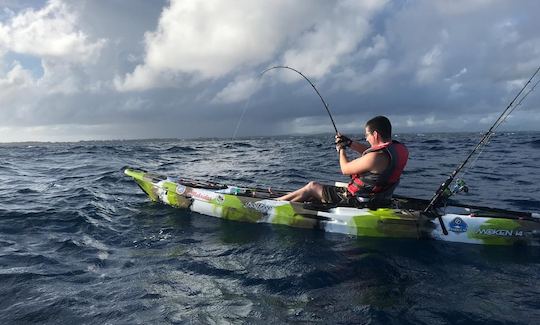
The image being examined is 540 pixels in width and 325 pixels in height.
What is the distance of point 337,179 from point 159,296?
12.4 meters

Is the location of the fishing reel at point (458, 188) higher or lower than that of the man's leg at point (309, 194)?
higher

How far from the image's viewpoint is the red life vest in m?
7.95

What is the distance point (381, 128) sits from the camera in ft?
26.1

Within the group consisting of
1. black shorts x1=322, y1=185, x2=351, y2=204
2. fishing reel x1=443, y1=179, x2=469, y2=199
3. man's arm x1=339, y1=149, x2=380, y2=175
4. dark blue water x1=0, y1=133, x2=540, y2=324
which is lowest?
dark blue water x1=0, y1=133, x2=540, y2=324

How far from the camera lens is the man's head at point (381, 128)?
26.1 ft

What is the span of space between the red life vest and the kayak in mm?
379

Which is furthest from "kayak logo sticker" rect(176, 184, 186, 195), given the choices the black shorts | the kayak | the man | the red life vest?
the red life vest

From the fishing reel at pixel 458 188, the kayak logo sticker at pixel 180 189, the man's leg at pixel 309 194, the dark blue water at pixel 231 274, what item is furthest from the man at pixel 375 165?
the kayak logo sticker at pixel 180 189

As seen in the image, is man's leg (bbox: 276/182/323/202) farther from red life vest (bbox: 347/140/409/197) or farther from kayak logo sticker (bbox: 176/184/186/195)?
kayak logo sticker (bbox: 176/184/186/195)

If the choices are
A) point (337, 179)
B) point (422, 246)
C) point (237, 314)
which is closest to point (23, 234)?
point (237, 314)

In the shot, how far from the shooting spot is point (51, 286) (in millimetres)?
6059

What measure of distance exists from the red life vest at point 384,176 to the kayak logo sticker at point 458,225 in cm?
139

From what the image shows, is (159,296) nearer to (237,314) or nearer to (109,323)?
(109,323)

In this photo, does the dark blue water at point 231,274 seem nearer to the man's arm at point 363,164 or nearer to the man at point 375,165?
the man at point 375,165
